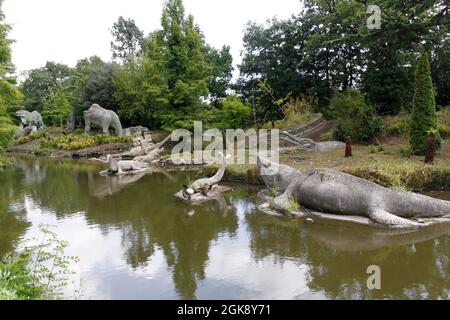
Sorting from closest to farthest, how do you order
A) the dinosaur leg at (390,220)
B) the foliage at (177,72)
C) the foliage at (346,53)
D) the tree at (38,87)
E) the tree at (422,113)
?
the dinosaur leg at (390,220), the tree at (422,113), the foliage at (346,53), the foliage at (177,72), the tree at (38,87)

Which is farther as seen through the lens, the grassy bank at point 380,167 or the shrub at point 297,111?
the shrub at point 297,111

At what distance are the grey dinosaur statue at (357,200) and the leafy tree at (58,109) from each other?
32.5 m

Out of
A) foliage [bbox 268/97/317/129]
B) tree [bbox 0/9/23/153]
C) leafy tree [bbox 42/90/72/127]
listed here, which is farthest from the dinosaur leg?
leafy tree [bbox 42/90/72/127]

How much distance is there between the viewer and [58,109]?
36.2 m

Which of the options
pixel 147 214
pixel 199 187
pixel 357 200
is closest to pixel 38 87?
Result: pixel 199 187

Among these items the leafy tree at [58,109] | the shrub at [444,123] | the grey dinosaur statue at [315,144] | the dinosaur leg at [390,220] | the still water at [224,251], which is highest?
the leafy tree at [58,109]

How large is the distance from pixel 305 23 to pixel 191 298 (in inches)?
809

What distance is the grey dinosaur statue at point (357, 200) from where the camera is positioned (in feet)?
23.1

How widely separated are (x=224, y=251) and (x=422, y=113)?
876 centimetres

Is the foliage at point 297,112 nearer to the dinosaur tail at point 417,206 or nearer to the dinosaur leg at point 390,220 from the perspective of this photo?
the dinosaur tail at point 417,206

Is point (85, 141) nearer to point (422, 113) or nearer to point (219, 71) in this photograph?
point (219, 71)

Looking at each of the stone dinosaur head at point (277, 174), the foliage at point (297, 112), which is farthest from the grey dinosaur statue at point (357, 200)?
the foliage at point (297, 112)

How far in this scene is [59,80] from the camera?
50375 millimetres

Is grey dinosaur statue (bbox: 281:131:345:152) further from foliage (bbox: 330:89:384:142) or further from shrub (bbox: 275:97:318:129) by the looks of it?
shrub (bbox: 275:97:318:129)
